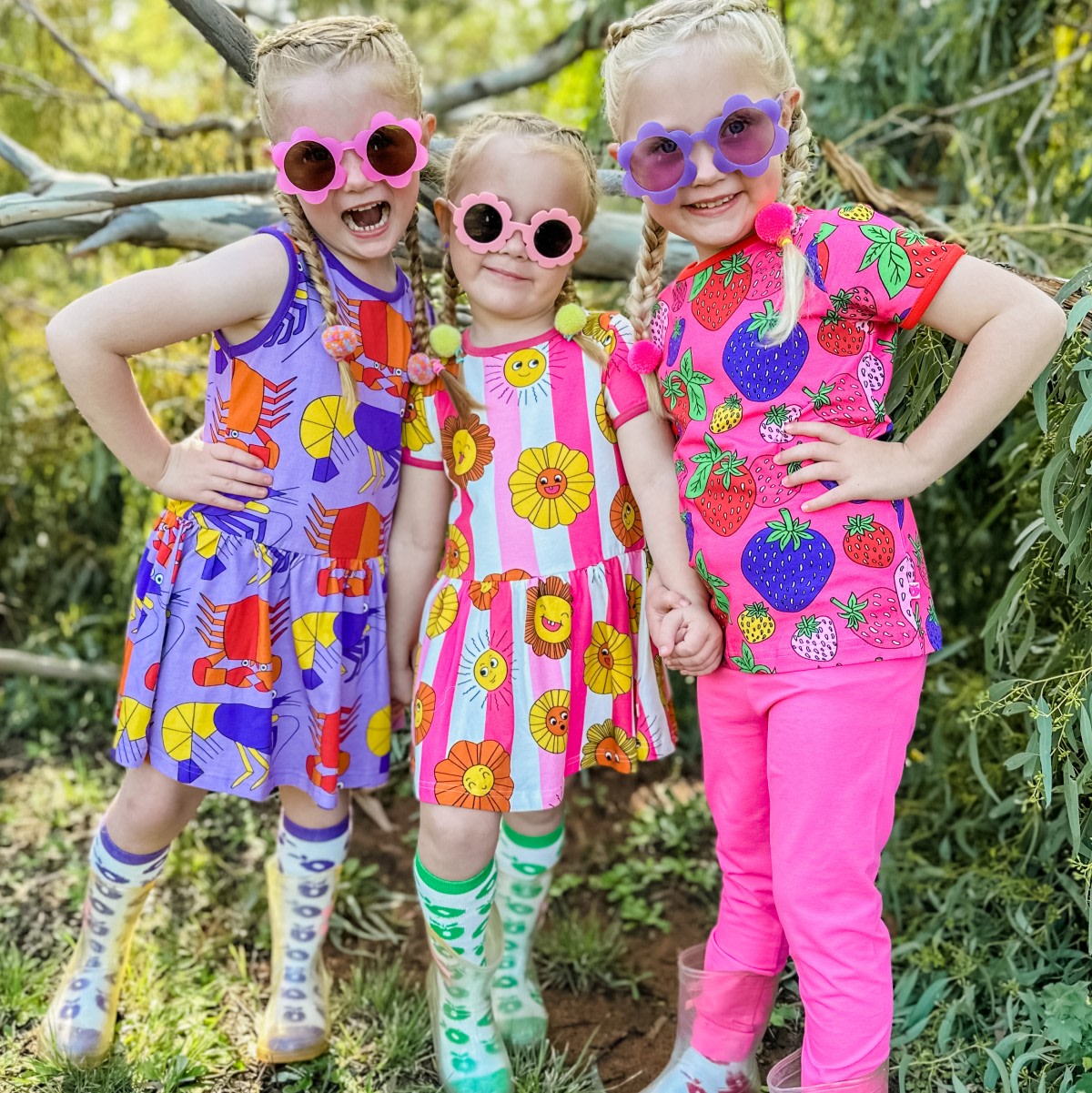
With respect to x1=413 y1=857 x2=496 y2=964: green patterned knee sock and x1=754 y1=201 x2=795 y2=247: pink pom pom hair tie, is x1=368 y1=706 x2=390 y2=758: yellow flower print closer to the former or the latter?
x1=413 y1=857 x2=496 y2=964: green patterned knee sock

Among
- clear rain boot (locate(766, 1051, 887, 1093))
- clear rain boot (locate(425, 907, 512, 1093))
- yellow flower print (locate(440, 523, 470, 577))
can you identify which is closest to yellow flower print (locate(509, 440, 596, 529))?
yellow flower print (locate(440, 523, 470, 577))

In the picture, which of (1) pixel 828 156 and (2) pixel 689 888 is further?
(2) pixel 689 888

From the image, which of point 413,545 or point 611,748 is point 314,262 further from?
point 611,748

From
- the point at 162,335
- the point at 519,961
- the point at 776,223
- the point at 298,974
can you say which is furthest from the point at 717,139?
the point at 298,974

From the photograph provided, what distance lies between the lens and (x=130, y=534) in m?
3.14

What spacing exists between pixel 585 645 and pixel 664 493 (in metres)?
0.28

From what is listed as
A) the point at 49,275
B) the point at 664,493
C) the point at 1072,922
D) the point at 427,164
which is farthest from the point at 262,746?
the point at 49,275

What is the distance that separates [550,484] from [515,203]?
0.44 meters

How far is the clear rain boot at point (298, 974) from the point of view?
202cm

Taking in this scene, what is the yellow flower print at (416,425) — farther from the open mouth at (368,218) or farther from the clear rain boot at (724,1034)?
the clear rain boot at (724,1034)

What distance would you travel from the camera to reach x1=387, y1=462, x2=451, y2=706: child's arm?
6.34 ft

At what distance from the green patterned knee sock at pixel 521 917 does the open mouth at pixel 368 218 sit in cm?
105

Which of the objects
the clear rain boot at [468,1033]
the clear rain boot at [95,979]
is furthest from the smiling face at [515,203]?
the clear rain boot at [95,979]

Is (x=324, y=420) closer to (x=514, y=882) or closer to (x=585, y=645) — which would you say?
(x=585, y=645)
